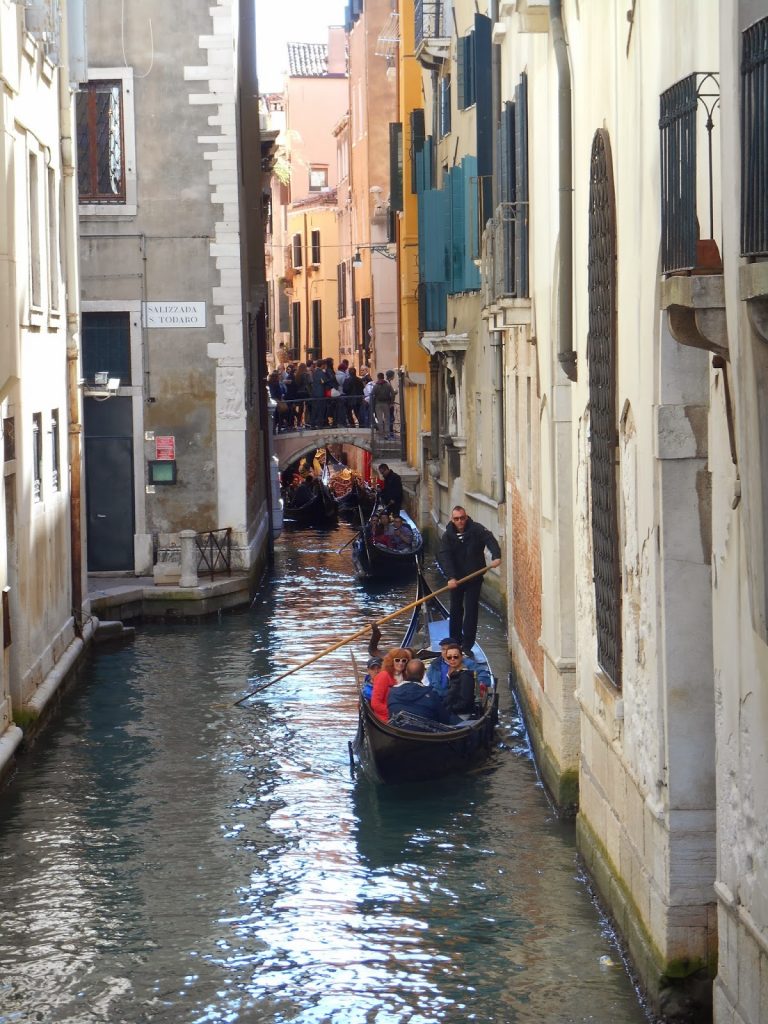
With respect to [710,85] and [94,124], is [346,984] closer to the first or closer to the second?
[710,85]

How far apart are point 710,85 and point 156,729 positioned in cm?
929

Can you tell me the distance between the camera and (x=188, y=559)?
2036 cm

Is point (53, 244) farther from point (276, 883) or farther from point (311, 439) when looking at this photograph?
point (311, 439)

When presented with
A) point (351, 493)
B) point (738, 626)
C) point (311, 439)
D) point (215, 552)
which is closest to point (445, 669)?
point (738, 626)

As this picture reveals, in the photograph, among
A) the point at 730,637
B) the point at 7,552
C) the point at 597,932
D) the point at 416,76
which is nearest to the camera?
the point at 730,637

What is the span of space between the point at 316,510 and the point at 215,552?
471 inches

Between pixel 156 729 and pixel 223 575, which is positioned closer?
pixel 156 729

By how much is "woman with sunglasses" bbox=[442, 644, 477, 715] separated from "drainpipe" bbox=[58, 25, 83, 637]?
509cm

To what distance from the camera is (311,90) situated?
56.3m

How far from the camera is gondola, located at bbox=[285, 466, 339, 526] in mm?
33406

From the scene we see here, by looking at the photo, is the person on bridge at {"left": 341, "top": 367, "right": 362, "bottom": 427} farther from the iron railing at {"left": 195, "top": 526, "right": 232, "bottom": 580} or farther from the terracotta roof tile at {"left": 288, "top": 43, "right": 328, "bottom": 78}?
the terracotta roof tile at {"left": 288, "top": 43, "right": 328, "bottom": 78}

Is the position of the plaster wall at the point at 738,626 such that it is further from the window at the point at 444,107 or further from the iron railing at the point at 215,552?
the window at the point at 444,107

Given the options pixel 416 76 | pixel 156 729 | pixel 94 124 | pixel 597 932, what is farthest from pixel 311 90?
pixel 597 932

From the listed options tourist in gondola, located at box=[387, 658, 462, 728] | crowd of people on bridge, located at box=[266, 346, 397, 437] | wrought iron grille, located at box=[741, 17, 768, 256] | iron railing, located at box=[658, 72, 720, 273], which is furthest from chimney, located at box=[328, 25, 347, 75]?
wrought iron grille, located at box=[741, 17, 768, 256]
